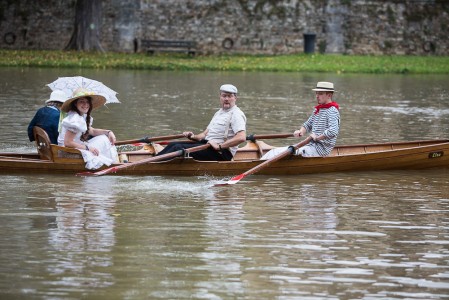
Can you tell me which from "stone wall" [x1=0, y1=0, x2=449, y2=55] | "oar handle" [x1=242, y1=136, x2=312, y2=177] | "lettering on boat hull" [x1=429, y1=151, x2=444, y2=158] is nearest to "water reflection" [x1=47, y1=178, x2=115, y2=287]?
"oar handle" [x1=242, y1=136, x2=312, y2=177]

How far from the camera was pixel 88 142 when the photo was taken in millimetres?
16469

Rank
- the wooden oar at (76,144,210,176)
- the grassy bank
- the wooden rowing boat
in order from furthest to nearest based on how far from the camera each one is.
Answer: the grassy bank → the wooden rowing boat → the wooden oar at (76,144,210,176)

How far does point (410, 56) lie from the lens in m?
48.3

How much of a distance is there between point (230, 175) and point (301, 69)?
2532 centimetres

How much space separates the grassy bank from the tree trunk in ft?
3.15

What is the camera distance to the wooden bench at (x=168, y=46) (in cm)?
4597

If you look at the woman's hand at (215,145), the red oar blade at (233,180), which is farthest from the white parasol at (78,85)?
the red oar blade at (233,180)

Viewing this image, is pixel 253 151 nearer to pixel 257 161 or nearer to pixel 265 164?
pixel 257 161

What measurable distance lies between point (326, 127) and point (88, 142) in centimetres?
325

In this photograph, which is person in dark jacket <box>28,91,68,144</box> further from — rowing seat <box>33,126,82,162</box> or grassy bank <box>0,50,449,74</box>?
grassy bank <box>0,50,449,74</box>

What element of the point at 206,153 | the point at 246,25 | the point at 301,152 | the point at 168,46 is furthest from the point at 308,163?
the point at 246,25

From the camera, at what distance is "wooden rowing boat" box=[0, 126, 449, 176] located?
16219 mm

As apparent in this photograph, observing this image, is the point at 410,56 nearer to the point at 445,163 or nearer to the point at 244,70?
the point at 244,70

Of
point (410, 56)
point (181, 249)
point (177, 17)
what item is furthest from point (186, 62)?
point (181, 249)
